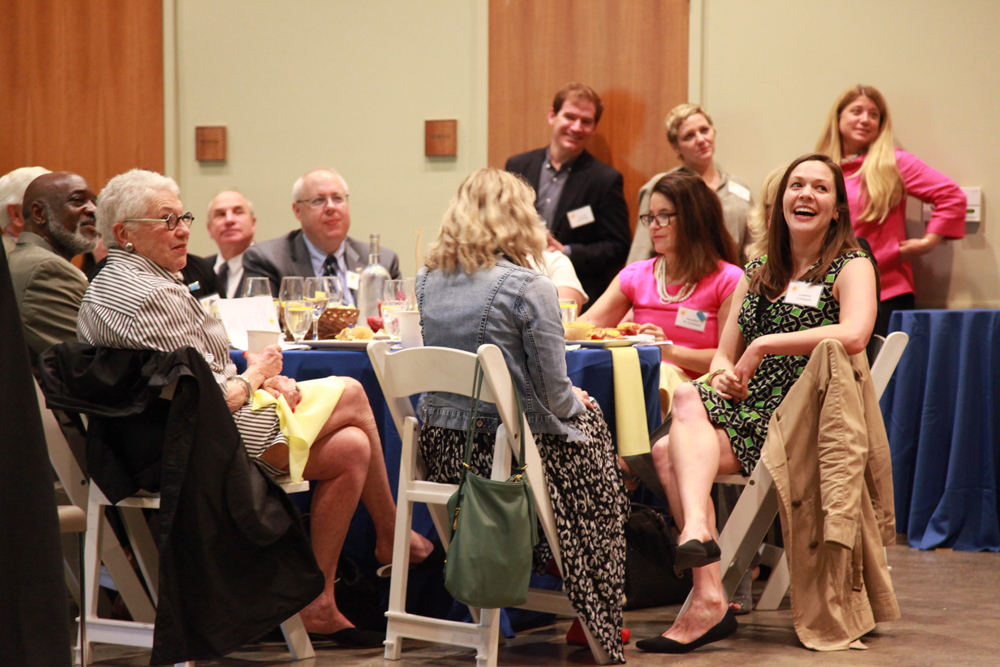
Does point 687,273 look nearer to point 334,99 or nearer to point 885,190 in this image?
point 885,190

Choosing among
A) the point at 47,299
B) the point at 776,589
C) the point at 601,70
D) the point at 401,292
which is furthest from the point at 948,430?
the point at 47,299

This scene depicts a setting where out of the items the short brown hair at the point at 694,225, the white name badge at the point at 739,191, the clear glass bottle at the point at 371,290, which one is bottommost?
the clear glass bottle at the point at 371,290

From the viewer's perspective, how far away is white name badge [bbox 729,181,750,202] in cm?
507

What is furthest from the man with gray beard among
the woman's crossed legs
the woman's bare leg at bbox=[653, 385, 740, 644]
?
the woman's bare leg at bbox=[653, 385, 740, 644]

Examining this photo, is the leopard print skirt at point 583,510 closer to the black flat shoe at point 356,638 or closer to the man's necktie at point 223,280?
the black flat shoe at point 356,638

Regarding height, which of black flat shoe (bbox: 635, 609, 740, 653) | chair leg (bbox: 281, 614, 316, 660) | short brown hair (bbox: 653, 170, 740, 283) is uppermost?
short brown hair (bbox: 653, 170, 740, 283)

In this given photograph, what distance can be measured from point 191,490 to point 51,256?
0.98 meters

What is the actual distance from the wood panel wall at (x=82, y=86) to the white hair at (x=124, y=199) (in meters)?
3.86

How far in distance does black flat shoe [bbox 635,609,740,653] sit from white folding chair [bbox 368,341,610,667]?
184 millimetres

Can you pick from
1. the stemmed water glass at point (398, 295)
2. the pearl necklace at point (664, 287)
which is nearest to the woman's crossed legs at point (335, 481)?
the stemmed water glass at point (398, 295)

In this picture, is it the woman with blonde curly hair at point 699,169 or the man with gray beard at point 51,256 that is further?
the woman with blonde curly hair at point 699,169

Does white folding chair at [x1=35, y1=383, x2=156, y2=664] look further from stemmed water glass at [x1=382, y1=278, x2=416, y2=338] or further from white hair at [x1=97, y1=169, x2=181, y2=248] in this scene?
stemmed water glass at [x1=382, y1=278, x2=416, y2=338]

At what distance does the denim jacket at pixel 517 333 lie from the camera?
8.16 feet

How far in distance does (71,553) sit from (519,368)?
1.27m
